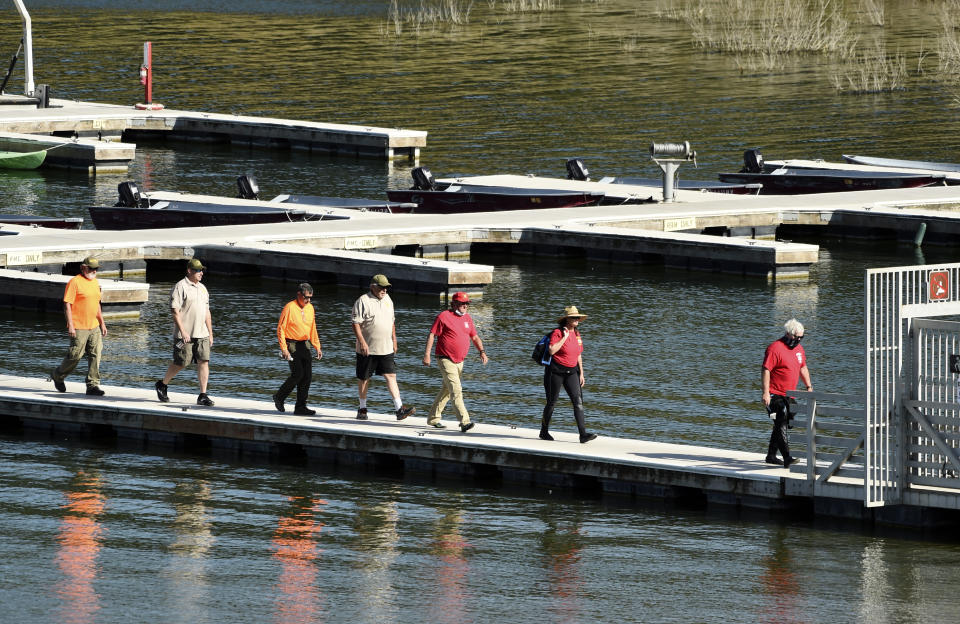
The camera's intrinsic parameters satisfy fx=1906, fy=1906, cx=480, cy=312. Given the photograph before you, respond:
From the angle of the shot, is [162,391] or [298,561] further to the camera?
[162,391]

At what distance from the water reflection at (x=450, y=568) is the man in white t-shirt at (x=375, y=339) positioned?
2.23 metres

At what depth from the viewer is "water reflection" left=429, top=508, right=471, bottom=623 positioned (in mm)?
15000

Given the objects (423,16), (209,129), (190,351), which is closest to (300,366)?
(190,351)

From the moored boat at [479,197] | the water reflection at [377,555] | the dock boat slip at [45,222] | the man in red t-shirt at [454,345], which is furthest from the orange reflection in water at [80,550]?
the moored boat at [479,197]

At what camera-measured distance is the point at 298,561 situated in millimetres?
16484

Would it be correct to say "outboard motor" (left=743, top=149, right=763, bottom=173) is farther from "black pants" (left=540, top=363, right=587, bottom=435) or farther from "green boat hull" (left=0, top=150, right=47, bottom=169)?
"black pants" (left=540, top=363, right=587, bottom=435)

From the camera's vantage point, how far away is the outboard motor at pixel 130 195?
36.8 m

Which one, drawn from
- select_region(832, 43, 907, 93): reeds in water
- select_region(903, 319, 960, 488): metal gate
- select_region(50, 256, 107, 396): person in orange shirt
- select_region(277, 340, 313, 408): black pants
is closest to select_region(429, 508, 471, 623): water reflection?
select_region(277, 340, 313, 408): black pants

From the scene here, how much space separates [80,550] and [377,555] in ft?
8.49

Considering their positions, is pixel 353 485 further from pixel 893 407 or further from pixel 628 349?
pixel 628 349

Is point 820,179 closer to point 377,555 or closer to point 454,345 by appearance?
point 454,345

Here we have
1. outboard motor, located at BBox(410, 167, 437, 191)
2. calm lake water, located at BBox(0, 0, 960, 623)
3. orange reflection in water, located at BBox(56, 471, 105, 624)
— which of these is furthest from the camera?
outboard motor, located at BBox(410, 167, 437, 191)

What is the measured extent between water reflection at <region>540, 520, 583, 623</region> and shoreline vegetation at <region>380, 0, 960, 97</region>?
43.1 m

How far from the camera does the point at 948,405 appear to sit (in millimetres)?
16922
